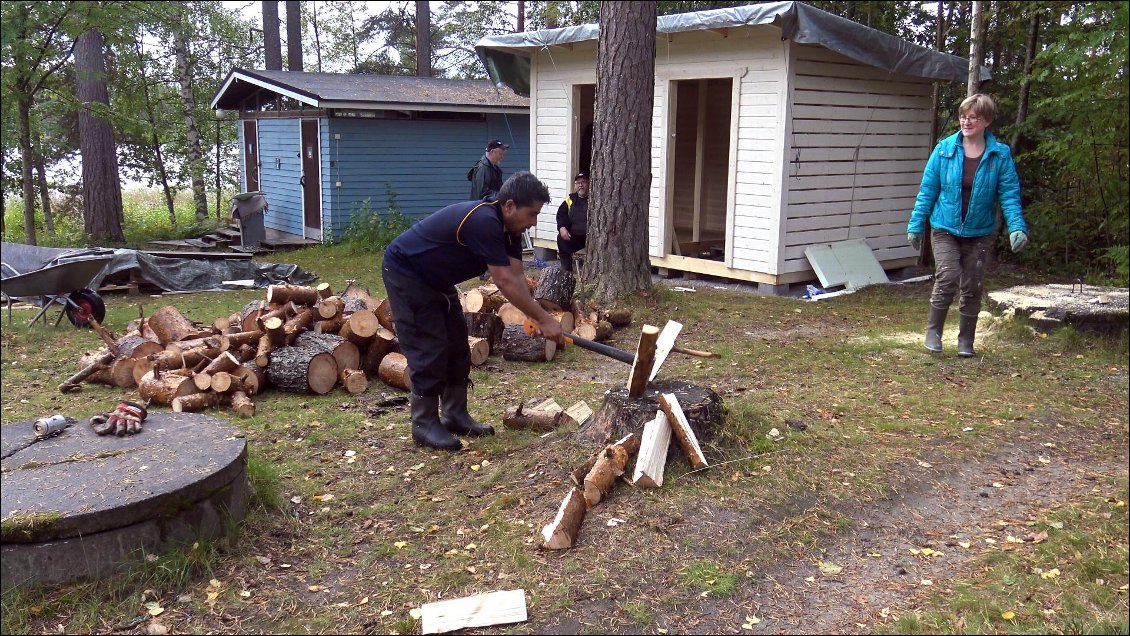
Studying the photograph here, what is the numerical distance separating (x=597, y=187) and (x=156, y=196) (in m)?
22.0

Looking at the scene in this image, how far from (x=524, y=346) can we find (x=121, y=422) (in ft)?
11.2

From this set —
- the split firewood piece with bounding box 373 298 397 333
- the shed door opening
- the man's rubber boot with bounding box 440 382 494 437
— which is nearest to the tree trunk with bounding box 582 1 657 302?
the split firewood piece with bounding box 373 298 397 333

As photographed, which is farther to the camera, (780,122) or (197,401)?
(780,122)

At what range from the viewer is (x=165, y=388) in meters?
5.88

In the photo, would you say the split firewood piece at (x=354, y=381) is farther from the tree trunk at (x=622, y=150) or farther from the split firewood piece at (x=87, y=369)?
the tree trunk at (x=622, y=150)

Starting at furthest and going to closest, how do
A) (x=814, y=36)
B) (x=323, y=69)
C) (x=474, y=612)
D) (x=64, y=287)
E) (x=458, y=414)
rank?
(x=323, y=69)
(x=814, y=36)
(x=64, y=287)
(x=458, y=414)
(x=474, y=612)

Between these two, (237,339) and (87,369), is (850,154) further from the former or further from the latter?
(87,369)

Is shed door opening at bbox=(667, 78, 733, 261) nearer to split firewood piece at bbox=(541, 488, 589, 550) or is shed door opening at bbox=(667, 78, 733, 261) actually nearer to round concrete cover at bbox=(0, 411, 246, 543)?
split firewood piece at bbox=(541, 488, 589, 550)

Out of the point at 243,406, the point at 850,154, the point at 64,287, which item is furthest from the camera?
the point at 850,154

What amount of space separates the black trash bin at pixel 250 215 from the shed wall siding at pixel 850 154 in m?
9.22

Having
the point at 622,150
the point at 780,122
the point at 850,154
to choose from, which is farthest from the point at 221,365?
the point at 850,154

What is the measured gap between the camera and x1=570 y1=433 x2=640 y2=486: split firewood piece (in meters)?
4.05

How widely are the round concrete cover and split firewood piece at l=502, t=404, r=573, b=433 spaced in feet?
5.52

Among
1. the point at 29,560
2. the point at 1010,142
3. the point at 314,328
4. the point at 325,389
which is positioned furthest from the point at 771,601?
the point at 1010,142
